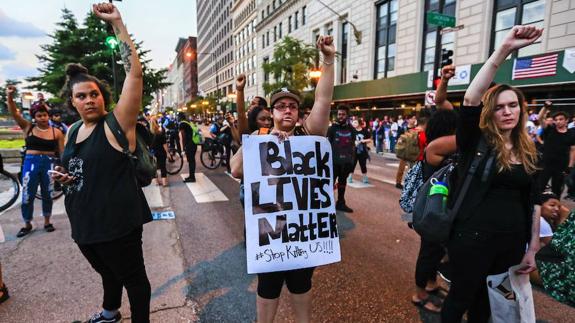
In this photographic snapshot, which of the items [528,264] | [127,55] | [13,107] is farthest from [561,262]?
[13,107]

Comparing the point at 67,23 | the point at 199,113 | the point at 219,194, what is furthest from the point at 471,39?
the point at 199,113

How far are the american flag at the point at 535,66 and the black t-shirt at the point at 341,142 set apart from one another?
12.8 m

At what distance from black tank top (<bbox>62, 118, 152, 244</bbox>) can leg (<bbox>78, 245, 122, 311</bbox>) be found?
153 mm

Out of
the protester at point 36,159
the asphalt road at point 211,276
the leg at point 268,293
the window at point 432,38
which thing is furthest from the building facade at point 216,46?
the leg at point 268,293

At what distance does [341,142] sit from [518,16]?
621 inches

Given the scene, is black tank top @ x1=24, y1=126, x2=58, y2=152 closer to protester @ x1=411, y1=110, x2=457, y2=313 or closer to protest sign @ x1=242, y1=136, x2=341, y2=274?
Result: protest sign @ x1=242, y1=136, x2=341, y2=274

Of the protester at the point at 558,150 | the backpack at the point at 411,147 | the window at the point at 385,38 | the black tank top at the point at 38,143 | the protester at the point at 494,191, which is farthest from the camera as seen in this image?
the window at the point at 385,38

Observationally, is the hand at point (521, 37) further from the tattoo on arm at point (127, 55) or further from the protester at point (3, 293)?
the protester at point (3, 293)

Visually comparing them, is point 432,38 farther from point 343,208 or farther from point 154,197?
point 154,197

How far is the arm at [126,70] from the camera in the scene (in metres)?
2.06

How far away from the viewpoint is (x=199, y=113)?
88188 mm

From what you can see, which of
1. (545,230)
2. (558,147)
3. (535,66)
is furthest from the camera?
(535,66)

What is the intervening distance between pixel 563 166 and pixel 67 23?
34323 millimetres

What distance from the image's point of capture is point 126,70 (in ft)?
6.97
